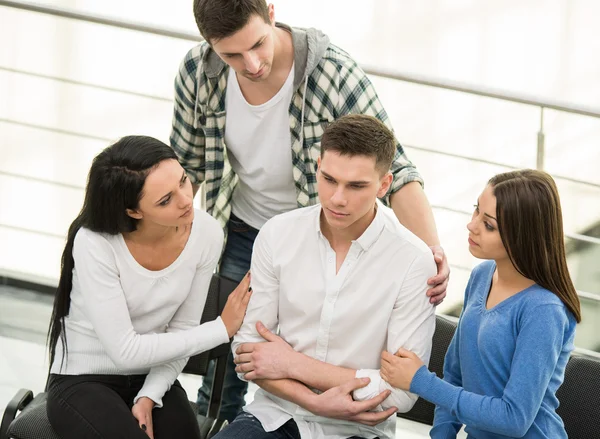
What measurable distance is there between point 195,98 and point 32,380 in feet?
4.33

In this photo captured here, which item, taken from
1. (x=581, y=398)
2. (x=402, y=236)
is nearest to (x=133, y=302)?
(x=402, y=236)

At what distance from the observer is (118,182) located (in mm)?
2031

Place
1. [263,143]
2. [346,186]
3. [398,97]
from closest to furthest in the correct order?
[346,186], [263,143], [398,97]

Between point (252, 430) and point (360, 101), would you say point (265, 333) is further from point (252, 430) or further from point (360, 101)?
point (360, 101)

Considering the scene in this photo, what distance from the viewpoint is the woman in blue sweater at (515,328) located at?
71.1 inches

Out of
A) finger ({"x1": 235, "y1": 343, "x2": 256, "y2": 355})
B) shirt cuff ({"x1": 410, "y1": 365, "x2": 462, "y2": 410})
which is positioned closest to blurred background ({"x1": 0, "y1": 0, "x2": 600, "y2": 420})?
finger ({"x1": 235, "y1": 343, "x2": 256, "y2": 355})

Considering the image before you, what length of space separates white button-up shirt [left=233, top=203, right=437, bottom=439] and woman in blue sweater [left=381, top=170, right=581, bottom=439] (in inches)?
2.9

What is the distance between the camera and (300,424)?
6.59ft

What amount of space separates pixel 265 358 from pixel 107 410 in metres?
0.36

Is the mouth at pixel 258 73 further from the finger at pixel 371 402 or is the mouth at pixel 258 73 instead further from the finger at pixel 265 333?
the finger at pixel 371 402

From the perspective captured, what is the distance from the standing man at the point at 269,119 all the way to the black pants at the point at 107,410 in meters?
0.47

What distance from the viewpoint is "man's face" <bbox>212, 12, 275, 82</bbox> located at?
199 centimetres

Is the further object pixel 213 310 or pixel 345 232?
pixel 213 310

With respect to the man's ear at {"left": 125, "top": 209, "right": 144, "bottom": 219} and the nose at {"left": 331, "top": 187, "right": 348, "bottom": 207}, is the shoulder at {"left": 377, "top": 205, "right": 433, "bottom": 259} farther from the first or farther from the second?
the man's ear at {"left": 125, "top": 209, "right": 144, "bottom": 219}
